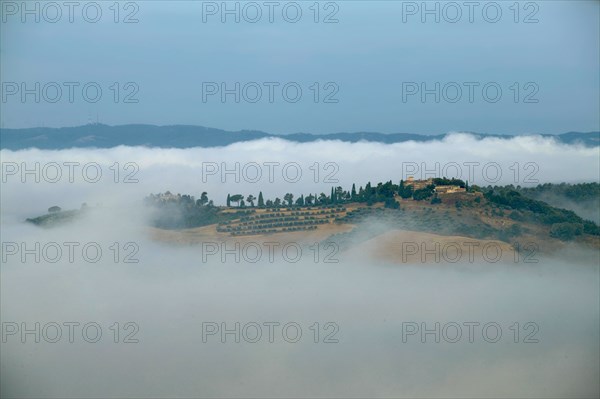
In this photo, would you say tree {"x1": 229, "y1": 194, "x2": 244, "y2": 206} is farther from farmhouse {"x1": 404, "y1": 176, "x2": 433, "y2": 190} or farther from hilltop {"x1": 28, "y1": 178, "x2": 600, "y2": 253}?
farmhouse {"x1": 404, "y1": 176, "x2": 433, "y2": 190}

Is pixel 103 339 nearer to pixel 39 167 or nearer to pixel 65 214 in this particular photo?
pixel 65 214

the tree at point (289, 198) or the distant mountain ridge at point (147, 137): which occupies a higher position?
the distant mountain ridge at point (147, 137)

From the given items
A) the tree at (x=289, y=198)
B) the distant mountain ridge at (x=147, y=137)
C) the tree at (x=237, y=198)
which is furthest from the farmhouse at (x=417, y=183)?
the tree at (x=237, y=198)

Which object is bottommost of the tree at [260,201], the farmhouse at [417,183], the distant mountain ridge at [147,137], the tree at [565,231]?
the tree at [565,231]

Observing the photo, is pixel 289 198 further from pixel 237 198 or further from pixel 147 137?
pixel 147 137

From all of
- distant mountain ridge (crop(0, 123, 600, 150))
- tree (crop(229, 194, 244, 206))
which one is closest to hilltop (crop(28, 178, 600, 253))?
tree (crop(229, 194, 244, 206))

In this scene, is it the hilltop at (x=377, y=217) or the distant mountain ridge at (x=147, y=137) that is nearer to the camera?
the hilltop at (x=377, y=217)

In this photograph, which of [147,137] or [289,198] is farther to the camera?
[147,137]

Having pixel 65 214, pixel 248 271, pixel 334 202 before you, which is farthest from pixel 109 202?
pixel 334 202

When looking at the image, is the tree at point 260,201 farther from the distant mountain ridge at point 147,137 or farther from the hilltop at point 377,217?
the distant mountain ridge at point 147,137

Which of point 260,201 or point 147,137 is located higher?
point 147,137

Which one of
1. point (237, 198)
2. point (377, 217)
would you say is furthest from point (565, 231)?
point (237, 198)
